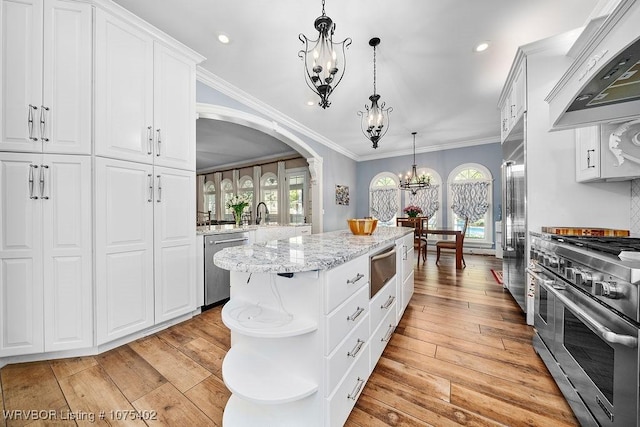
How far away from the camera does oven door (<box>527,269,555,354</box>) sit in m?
1.45

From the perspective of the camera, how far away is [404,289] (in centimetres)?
235

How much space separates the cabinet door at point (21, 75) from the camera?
1.65 metres

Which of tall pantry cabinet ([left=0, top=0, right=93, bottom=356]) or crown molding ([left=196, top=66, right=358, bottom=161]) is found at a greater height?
crown molding ([left=196, top=66, right=358, bottom=161])

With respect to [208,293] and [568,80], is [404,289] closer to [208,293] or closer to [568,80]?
[568,80]

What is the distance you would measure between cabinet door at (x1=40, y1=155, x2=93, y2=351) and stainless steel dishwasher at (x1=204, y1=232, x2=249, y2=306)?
100 cm

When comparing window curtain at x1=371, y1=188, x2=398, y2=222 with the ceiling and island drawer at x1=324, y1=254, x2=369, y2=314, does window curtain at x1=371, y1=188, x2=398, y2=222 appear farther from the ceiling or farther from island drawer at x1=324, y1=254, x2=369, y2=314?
island drawer at x1=324, y1=254, x2=369, y2=314

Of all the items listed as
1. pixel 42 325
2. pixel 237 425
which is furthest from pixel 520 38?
pixel 42 325

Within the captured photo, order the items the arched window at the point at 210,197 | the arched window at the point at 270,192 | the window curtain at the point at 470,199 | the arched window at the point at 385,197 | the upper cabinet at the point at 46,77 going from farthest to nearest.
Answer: the arched window at the point at 210,197
the arched window at the point at 385,197
the arched window at the point at 270,192
the window curtain at the point at 470,199
the upper cabinet at the point at 46,77

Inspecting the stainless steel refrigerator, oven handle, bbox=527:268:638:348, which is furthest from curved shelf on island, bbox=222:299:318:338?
the stainless steel refrigerator

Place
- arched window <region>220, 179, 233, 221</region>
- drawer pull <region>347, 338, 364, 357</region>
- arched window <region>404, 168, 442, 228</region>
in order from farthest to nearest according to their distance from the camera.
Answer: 1. arched window <region>220, 179, 233, 221</region>
2. arched window <region>404, 168, 442, 228</region>
3. drawer pull <region>347, 338, 364, 357</region>

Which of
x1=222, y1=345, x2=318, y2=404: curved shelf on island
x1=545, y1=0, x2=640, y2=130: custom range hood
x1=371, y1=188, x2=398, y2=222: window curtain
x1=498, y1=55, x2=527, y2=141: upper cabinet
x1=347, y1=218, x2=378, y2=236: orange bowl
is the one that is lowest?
x1=222, y1=345, x2=318, y2=404: curved shelf on island

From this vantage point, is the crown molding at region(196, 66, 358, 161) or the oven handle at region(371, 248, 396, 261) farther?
the crown molding at region(196, 66, 358, 161)

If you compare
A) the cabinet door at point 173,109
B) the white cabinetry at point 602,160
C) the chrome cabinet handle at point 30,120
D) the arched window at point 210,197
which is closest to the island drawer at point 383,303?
the white cabinetry at point 602,160

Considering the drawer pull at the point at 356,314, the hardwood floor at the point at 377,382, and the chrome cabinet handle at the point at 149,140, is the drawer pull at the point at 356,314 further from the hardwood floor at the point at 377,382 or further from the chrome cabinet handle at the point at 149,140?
the chrome cabinet handle at the point at 149,140
